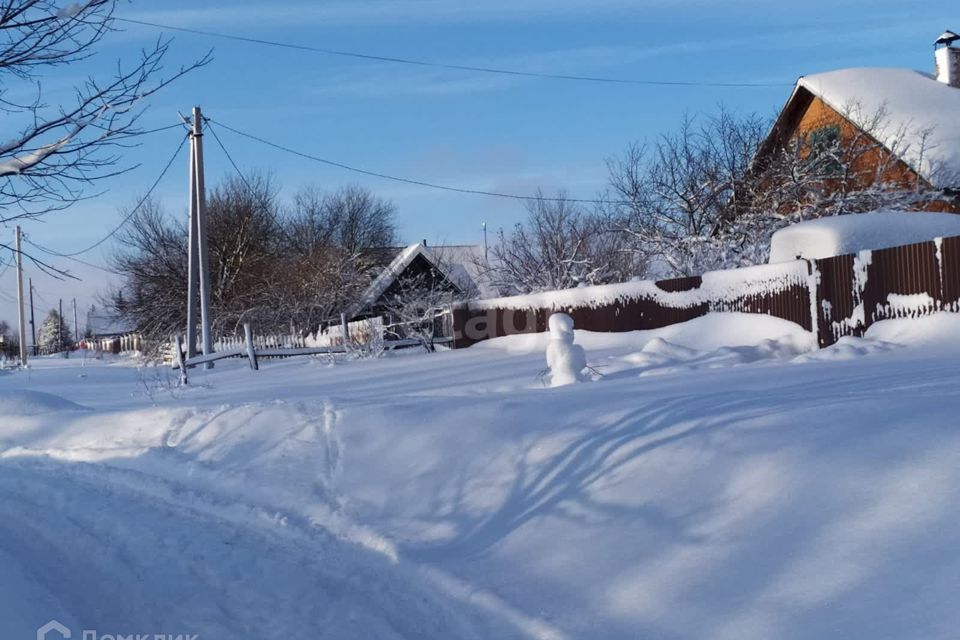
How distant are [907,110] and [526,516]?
25.2 m

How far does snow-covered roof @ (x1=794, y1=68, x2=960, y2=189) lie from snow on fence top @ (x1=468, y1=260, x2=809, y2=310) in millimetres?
10390

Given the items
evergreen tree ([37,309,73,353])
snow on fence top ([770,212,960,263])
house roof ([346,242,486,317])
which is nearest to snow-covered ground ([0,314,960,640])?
snow on fence top ([770,212,960,263])

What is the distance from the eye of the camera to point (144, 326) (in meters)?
40.0

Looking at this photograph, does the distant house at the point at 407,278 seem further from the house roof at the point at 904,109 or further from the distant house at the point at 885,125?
the house roof at the point at 904,109

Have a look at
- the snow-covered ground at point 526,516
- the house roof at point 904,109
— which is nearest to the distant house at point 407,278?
the house roof at point 904,109

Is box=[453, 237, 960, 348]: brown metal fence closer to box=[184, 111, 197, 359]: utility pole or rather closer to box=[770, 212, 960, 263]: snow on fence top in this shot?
box=[770, 212, 960, 263]: snow on fence top

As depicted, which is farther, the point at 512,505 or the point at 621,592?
the point at 512,505

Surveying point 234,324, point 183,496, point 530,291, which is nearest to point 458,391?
point 183,496

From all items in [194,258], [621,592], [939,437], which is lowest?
[621,592]

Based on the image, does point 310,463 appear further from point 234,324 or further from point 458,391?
point 234,324

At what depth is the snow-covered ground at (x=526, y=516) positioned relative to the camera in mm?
5066

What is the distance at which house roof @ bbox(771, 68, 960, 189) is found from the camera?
2612 cm

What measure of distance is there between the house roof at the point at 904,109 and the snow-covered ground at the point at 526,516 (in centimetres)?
1633

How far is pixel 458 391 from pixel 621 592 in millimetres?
8209
